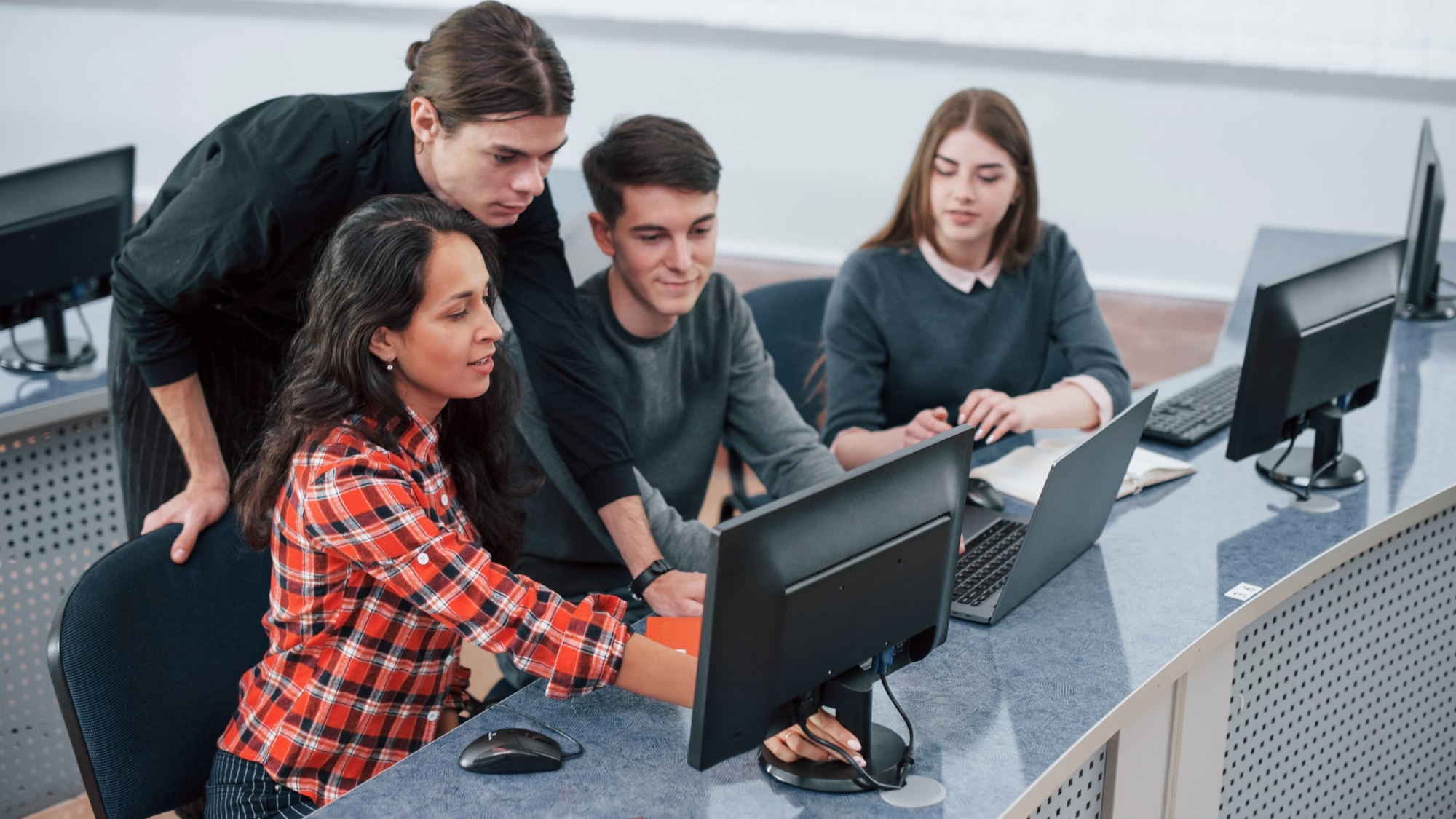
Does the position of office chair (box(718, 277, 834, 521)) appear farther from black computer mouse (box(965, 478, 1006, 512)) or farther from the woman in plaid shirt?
the woman in plaid shirt

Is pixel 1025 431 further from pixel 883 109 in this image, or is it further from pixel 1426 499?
pixel 883 109

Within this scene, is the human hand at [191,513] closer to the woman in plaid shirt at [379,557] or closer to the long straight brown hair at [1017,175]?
the woman in plaid shirt at [379,557]

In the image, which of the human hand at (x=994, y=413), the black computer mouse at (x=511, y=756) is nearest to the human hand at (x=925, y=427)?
the human hand at (x=994, y=413)

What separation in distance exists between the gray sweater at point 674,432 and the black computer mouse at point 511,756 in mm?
552

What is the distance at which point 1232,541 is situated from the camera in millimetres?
1729

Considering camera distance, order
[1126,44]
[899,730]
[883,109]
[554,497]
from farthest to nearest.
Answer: [883,109]
[1126,44]
[554,497]
[899,730]

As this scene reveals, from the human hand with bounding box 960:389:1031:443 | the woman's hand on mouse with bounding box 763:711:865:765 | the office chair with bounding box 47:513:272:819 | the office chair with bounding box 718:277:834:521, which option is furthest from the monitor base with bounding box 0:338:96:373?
the woman's hand on mouse with bounding box 763:711:865:765

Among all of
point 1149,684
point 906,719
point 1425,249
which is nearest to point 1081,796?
point 1149,684

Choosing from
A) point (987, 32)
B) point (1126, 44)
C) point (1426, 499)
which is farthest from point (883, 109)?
point (1426, 499)

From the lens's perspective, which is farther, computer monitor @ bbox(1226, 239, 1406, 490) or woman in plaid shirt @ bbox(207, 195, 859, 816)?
computer monitor @ bbox(1226, 239, 1406, 490)

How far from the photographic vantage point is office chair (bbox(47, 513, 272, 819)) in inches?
53.4

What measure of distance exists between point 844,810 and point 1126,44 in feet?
10.3

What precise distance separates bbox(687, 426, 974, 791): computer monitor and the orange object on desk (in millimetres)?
210

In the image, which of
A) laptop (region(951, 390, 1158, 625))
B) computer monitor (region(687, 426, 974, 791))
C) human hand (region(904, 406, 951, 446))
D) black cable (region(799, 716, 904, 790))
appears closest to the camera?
computer monitor (region(687, 426, 974, 791))
